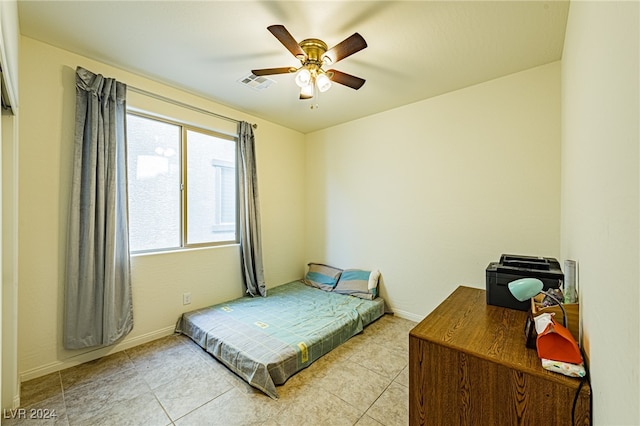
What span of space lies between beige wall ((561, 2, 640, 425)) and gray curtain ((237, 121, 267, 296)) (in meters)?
2.94

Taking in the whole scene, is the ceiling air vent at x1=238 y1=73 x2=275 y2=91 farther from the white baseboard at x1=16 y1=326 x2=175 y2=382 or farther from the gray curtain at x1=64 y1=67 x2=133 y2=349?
the white baseboard at x1=16 y1=326 x2=175 y2=382

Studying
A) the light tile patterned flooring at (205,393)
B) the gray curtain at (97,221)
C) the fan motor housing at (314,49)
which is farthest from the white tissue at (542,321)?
the gray curtain at (97,221)

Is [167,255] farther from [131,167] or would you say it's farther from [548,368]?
[548,368]

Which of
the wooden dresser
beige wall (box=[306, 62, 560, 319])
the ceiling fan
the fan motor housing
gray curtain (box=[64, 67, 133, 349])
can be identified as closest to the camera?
the wooden dresser

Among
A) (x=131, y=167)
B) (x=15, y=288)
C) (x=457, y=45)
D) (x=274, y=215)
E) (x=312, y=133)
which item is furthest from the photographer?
(x=312, y=133)

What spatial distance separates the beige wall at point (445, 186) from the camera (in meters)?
2.30

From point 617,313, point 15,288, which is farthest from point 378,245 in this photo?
point 15,288

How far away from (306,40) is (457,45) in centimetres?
115

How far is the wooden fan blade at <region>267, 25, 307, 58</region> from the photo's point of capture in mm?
1514

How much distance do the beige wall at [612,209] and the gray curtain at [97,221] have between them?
9.56ft

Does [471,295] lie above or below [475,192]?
below

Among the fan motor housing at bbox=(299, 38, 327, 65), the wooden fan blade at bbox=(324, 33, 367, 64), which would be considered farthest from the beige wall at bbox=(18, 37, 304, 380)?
the wooden fan blade at bbox=(324, 33, 367, 64)

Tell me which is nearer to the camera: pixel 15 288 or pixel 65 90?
pixel 15 288

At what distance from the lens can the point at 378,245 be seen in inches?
132
